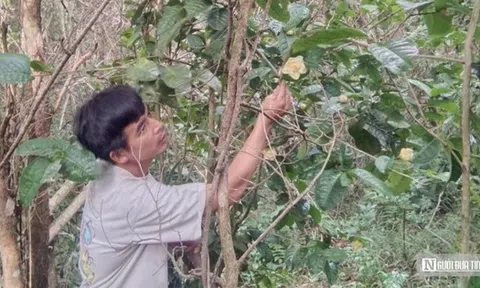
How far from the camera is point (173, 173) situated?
1617mm

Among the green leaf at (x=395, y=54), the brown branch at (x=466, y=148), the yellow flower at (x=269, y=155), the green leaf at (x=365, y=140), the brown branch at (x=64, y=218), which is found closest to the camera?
the brown branch at (x=466, y=148)

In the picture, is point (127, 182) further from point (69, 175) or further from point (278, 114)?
point (278, 114)

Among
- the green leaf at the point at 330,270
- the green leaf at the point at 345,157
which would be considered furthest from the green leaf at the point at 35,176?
the green leaf at the point at 330,270

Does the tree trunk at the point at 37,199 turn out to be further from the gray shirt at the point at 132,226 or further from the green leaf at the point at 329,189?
the green leaf at the point at 329,189

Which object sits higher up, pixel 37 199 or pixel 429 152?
pixel 429 152

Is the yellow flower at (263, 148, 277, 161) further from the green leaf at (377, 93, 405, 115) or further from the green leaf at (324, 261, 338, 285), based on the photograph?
the green leaf at (324, 261, 338, 285)

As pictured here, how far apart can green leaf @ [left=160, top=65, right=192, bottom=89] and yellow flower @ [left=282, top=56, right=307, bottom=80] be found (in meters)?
0.23

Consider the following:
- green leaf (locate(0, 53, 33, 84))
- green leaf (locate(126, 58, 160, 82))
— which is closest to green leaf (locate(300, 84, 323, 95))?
green leaf (locate(126, 58, 160, 82))

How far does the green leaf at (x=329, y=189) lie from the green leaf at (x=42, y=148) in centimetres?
44

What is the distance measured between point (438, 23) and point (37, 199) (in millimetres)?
1003

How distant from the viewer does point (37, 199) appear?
153 centimetres

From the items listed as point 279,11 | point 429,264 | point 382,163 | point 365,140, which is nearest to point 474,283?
→ point 429,264

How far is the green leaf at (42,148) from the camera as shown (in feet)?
3.42

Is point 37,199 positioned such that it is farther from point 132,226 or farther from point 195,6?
point 195,6
